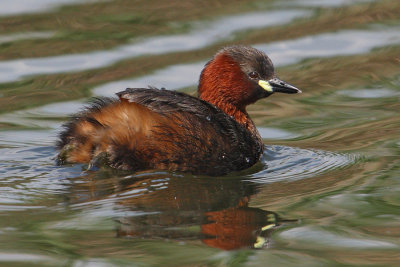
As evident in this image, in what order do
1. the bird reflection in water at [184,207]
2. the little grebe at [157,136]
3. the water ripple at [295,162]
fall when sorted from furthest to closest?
the water ripple at [295,162] → the little grebe at [157,136] → the bird reflection in water at [184,207]

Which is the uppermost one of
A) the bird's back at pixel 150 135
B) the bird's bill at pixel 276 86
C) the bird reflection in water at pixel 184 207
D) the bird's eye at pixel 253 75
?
the bird's eye at pixel 253 75

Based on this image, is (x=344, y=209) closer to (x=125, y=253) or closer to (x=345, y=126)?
(x=125, y=253)

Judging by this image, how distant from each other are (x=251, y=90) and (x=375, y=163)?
1.23 meters

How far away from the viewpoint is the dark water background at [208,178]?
4.88 metres

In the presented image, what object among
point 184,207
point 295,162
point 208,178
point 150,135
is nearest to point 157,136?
point 150,135

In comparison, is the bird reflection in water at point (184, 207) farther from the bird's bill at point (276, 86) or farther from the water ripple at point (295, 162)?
the bird's bill at point (276, 86)

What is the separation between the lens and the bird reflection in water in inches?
198

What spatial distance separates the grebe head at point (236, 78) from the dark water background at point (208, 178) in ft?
1.79

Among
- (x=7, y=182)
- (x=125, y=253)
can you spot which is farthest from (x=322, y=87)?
(x=125, y=253)

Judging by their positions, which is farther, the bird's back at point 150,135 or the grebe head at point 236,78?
the grebe head at point 236,78

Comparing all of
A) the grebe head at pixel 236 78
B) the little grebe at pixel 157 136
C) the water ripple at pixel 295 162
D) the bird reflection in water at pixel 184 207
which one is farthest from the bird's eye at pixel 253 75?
the bird reflection in water at pixel 184 207

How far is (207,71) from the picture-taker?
721 centimetres

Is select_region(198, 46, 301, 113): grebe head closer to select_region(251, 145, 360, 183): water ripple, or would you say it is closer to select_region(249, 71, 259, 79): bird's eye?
select_region(249, 71, 259, 79): bird's eye

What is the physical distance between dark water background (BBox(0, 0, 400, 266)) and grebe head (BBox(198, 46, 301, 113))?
54 centimetres
